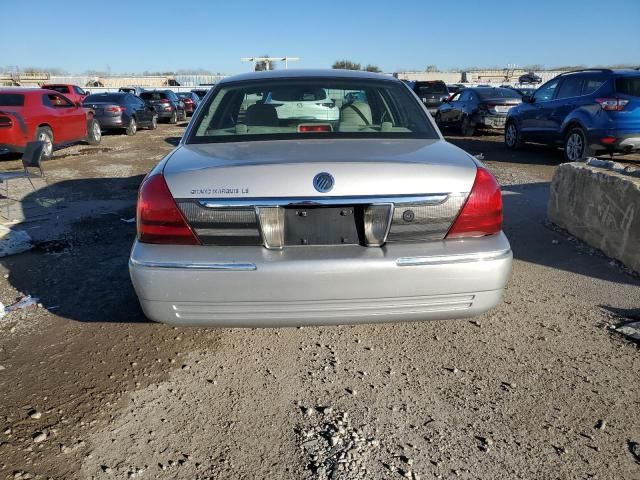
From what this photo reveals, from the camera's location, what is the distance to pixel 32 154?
23.2 feet

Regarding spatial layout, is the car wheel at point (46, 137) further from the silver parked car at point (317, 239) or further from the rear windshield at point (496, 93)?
the rear windshield at point (496, 93)

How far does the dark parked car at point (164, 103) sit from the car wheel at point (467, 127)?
13.4 m

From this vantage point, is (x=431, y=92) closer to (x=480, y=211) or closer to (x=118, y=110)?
(x=118, y=110)

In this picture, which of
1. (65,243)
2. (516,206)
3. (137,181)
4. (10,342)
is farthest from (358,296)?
(137,181)

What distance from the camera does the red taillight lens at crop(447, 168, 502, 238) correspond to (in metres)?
2.55

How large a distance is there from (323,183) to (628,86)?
8518 mm

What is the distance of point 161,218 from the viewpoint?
2.49m

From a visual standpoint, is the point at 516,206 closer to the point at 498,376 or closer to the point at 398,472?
the point at 498,376

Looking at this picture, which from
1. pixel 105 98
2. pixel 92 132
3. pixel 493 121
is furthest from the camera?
pixel 105 98

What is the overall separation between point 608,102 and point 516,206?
355cm

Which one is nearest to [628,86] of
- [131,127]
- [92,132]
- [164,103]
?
[92,132]

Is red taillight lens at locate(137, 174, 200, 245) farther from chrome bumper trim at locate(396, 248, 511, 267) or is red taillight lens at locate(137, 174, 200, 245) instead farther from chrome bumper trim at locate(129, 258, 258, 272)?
chrome bumper trim at locate(396, 248, 511, 267)

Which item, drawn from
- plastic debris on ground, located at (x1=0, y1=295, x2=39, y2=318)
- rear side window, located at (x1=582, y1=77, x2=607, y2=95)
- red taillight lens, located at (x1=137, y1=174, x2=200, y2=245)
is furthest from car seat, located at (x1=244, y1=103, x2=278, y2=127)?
rear side window, located at (x1=582, y1=77, x2=607, y2=95)

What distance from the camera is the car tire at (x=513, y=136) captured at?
465 inches
